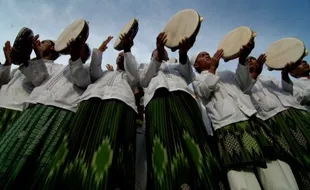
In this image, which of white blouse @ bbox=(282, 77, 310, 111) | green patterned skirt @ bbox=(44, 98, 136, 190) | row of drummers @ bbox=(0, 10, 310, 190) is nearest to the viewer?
green patterned skirt @ bbox=(44, 98, 136, 190)

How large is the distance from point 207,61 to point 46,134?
6.02 feet

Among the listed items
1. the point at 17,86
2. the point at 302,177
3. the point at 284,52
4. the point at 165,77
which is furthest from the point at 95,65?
the point at 284,52

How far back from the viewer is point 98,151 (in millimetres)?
1746

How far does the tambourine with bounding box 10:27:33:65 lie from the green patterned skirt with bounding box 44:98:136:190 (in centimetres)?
83

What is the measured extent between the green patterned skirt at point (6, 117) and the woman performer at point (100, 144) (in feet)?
2.65

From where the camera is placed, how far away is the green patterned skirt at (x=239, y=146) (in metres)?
1.93

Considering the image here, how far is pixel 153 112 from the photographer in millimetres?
2092

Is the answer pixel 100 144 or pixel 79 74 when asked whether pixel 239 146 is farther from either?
pixel 79 74

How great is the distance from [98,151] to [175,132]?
58 cm

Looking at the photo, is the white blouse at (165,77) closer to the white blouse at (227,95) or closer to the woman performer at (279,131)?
the white blouse at (227,95)

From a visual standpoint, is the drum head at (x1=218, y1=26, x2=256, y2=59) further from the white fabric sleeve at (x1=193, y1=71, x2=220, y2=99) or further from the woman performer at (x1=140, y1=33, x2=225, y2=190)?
the woman performer at (x1=140, y1=33, x2=225, y2=190)

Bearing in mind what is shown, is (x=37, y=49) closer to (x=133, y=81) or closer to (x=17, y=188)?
(x=133, y=81)

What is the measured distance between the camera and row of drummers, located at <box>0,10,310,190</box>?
5.71 feet

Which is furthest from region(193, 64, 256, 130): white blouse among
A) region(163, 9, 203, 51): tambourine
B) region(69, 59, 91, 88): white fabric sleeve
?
region(69, 59, 91, 88): white fabric sleeve
